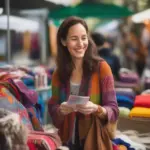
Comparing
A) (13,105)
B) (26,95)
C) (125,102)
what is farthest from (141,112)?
(13,105)

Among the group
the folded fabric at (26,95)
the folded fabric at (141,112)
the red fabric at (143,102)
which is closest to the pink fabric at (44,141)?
the folded fabric at (26,95)

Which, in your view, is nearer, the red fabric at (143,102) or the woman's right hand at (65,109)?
the woman's right hand at (65,109)

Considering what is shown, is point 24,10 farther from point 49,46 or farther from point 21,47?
point 49,46

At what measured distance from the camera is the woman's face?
215 cm

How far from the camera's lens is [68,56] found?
2.27 meters

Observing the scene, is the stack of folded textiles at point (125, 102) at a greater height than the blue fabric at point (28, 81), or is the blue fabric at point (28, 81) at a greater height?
the blue fabric at point (28, 81)

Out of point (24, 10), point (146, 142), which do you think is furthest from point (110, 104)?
point (24, 10)

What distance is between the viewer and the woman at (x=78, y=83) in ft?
6.96

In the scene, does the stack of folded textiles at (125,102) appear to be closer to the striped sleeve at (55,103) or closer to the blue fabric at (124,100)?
the blue fabric at (124,100)

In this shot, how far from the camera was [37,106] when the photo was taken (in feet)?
10.2

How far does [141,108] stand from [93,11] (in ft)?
9.94

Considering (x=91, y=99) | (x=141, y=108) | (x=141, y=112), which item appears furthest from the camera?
(x=141, y=108)

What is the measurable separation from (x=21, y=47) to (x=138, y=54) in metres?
2.93

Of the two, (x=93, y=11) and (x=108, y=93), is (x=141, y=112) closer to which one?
(x=108, y=93)
